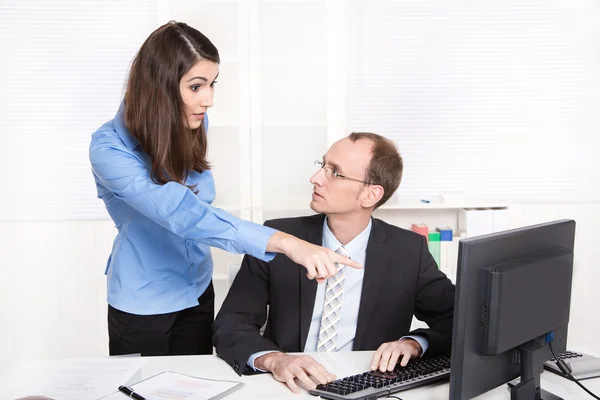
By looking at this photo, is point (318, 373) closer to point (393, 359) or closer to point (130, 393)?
point (393, 359)

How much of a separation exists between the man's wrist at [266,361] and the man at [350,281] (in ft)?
0.84

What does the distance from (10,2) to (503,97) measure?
3082 mm

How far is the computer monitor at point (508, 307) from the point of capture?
57.3 inches

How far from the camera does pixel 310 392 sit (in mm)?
1686

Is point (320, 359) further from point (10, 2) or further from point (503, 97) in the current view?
point (10, 2)

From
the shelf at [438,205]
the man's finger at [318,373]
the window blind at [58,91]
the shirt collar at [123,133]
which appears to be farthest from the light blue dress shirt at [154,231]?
the window blind at [58,91]

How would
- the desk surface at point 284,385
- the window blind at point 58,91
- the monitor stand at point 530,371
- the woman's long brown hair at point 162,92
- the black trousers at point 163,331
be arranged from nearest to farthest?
the monitor stand at point 530,371
the desk surface at point 284,385
the woman's long brown hair at point 162,92
the black trousers at point 163,331
the window blind at point 58,91

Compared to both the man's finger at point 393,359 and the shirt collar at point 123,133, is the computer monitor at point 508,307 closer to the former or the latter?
the man's finger at point 393,359

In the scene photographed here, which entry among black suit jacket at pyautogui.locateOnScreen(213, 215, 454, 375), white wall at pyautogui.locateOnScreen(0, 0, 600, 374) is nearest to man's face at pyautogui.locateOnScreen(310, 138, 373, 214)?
black suit jacket at pyautogui.locateOnScreen(213, 215, 454, 375)

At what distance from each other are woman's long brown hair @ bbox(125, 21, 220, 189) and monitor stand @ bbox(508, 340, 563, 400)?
43.8 inches

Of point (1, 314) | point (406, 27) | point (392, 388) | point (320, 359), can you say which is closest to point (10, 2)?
point (1, 314)

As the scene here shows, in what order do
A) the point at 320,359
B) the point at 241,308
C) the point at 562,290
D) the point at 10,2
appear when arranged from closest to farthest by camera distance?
the point at 562,290, the point at 320,359, the point at 241,308, the point at 10,2

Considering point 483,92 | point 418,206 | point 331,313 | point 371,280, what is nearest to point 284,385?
point 331,313

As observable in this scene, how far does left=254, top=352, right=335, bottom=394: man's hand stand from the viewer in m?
1.72
